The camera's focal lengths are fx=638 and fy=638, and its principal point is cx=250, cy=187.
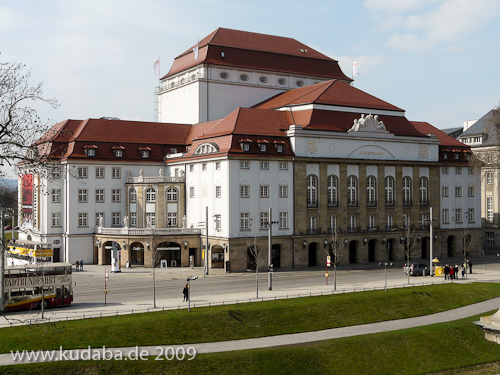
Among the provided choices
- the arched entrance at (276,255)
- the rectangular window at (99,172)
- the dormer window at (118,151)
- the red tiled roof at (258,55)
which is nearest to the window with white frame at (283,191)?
the arched entrance at (276,255)

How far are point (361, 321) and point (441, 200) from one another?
46.5 metres

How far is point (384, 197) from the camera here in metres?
77.9

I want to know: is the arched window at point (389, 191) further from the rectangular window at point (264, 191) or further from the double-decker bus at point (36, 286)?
the double-decker bus at point (36, 286)

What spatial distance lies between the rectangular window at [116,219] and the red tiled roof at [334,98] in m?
23.8

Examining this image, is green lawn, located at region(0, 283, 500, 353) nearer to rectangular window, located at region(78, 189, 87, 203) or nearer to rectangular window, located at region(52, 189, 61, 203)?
rectangular window, located at region(78, 189, 87, 203)

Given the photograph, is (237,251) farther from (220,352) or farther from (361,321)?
(220,352)

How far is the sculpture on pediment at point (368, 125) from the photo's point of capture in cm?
7625

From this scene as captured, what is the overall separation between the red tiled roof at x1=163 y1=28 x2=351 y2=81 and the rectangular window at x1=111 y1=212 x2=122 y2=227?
24040mm

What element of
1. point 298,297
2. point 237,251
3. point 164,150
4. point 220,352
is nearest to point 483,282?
point 298,297

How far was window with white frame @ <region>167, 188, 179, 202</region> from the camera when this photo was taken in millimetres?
78250

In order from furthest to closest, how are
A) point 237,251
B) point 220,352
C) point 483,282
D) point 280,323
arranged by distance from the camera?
point 237,251
point 483,282
point 280,323
point 220,352

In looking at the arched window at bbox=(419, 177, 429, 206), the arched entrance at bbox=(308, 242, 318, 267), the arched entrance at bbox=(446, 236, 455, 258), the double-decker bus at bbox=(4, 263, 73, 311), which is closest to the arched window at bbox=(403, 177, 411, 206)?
the arched window at bbox=(419, 177, 429, 206)

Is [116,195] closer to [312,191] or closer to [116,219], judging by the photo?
[116,219]

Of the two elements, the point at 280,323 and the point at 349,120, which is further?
the point at 349,120
